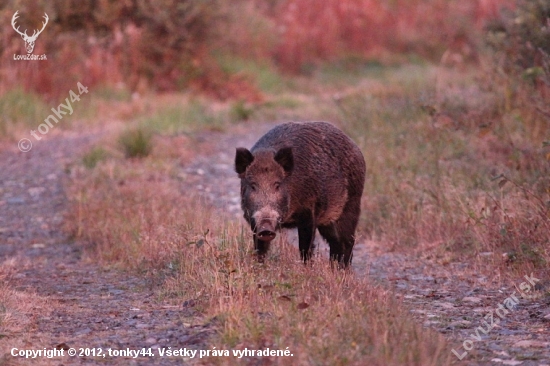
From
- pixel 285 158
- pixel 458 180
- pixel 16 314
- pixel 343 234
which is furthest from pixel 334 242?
pixel 16 314

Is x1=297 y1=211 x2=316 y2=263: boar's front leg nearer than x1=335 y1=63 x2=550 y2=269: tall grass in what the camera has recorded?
Yes

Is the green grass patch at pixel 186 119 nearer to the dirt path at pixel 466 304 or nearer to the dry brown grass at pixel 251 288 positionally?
the dirt path at pixel 466 304

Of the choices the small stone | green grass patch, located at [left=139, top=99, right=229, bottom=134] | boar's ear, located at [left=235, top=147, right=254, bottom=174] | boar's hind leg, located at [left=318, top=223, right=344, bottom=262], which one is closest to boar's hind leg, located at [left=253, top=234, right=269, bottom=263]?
boar's ear, located at [left=235, top=147, right=254, bottom=174]

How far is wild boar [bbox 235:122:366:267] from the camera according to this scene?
6469 mm

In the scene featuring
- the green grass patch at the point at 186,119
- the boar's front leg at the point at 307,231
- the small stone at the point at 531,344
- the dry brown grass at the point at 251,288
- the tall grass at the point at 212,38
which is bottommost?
the small stone at the point at 531,344

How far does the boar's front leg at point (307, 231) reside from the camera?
22.5ft

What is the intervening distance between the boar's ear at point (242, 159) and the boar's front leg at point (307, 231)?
24.6 inches

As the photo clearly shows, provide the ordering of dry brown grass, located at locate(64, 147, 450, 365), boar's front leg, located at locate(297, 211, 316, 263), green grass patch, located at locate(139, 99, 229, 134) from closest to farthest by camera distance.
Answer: dry brown grass, located at locate(64, 147, 450, 365)
boar's front leg, located at locate(297, 211, 316, 263)
green grass patch, located at locate(139, 99, 229, 134)

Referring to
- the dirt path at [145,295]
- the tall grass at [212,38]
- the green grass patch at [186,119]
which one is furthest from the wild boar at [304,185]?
the tall grass at [212,38]

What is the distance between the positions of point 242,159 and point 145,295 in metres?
1.29

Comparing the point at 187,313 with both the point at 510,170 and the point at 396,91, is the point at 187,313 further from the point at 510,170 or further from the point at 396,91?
the point at 396,91

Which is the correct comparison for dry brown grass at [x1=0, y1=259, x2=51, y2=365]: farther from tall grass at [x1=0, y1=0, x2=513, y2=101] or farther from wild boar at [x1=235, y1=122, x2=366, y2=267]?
tall grass at [x1=0, y1=0, x2=513, y2=101]

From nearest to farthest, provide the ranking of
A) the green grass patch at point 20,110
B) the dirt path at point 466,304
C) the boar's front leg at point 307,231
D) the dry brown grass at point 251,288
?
the dry brown grass at point 251,288 < the dirt path at point 466,304 < the boar's front leg at point 307,231 < the green grass patch at point 20,110

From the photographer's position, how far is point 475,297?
22.4ft
